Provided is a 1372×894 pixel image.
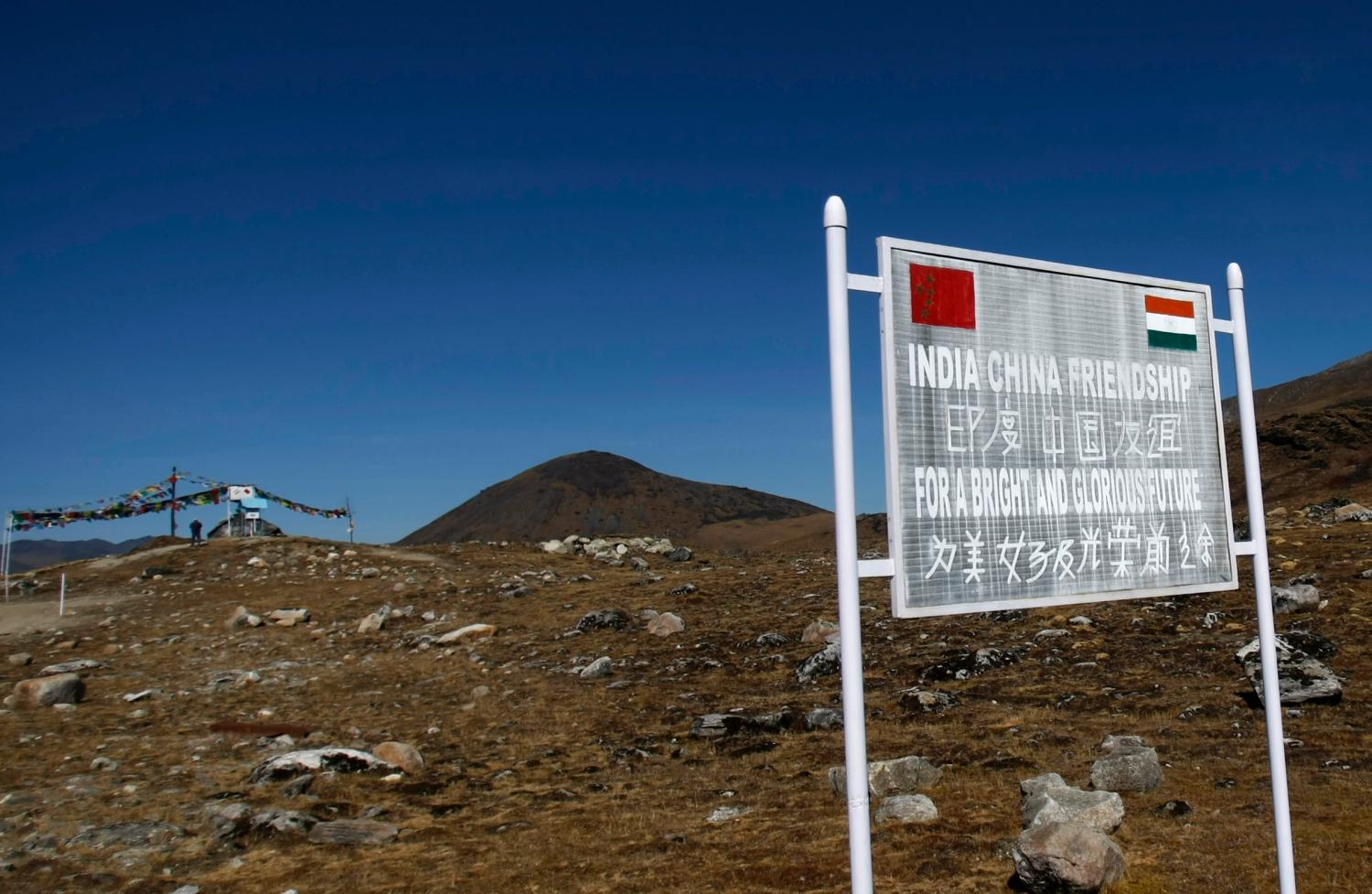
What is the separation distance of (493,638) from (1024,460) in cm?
1482

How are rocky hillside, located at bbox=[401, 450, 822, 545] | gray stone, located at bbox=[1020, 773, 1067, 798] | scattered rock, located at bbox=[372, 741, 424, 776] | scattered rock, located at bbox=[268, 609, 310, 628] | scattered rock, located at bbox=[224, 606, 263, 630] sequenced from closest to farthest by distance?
gray stone, located at bbox=[1020, 773, 1067, 798] < scattered rock, located at bbox=[372, 741, 424, 776] < scattered rock, located at bbox=[224, 606, 263, 630] < scattered rock, located at bbox=[268, 609, 310, 628] < rocky hillside, located at bbox=[401, 450, 822, 545]

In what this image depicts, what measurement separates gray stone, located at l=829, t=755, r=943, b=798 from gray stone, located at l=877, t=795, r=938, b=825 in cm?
48

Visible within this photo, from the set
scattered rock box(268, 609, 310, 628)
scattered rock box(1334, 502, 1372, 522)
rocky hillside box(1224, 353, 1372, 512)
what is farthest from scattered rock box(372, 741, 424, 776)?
rocky hillside box(1224, 353, 1372, 512)

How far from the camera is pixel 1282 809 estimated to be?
4820 millimetres

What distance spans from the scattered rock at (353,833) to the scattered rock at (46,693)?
25.8 feet

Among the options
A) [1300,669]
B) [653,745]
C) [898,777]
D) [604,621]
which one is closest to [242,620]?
[604,621]

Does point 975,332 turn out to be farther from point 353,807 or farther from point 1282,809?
point 353,807

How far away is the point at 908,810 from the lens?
743 cm

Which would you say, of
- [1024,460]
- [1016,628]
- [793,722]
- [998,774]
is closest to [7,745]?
[793,722]

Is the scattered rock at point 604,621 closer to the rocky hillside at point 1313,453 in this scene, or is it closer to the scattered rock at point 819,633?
the scattered rock at point 819,633

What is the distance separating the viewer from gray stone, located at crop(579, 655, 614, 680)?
14377 mm

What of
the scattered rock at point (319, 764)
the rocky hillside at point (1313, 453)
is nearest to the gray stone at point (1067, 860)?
the scattered rock at point (319, 764)

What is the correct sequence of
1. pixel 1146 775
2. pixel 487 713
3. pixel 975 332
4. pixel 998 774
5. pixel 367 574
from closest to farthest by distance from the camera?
1. pixel 975 332
2. pixel 1146 775
3. pixel 998 774
4. pixel 487 713
5. pixel 367 574

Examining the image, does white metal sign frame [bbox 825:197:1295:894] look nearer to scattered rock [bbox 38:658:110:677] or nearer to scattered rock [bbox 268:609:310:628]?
scattered rock [bbox 38:658:110:677]
